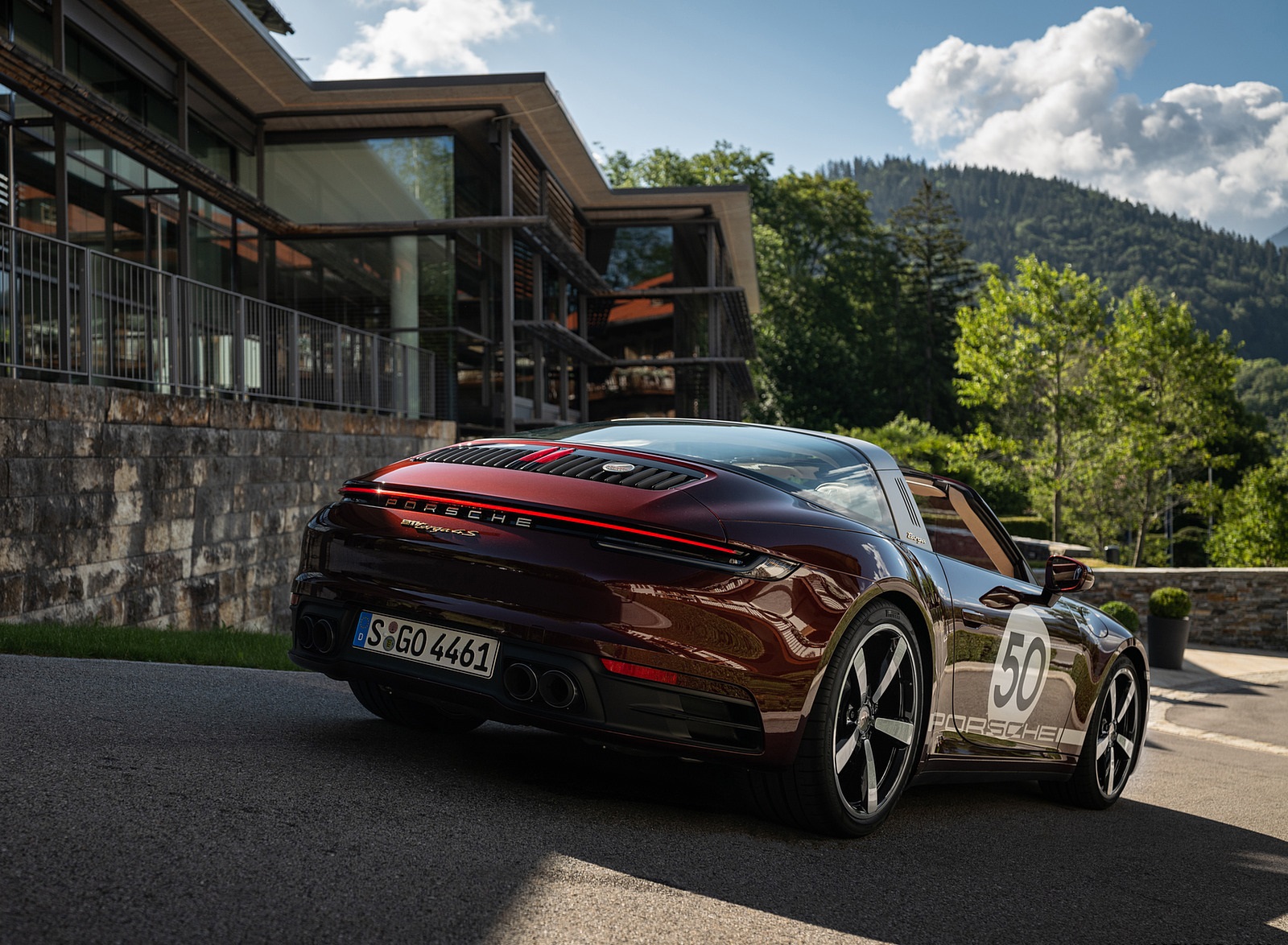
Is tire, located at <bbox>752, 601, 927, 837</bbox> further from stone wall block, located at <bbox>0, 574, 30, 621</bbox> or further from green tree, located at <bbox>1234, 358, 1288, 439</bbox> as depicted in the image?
green tree, located at <bbox>1234, 358, 1288, 439</bbox>

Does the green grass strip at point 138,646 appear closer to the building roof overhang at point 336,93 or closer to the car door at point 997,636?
the car door at point 997,636

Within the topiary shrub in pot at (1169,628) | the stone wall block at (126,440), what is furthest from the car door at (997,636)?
the topiary shrub in pot at (1169,628)

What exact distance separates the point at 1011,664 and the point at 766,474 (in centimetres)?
153

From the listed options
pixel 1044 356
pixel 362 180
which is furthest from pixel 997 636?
pixel 1044 356

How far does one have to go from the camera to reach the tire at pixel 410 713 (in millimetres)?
4379

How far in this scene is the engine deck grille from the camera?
11.4 ft

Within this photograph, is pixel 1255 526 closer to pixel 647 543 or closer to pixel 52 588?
pixel 52 588

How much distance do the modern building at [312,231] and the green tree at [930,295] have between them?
4889 cm

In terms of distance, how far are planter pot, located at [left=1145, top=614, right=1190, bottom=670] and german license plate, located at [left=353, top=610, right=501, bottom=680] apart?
16185mm

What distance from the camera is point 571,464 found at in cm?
364

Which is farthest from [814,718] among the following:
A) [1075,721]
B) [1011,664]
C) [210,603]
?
[210,603]

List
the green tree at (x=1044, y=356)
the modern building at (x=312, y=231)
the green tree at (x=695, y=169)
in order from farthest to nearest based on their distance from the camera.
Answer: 1. the green tree at (x=695, y=169)
2. the green tree at (x=1044, y=356)
3. the modern building at (x=312, y=231)

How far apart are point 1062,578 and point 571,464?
2.40m

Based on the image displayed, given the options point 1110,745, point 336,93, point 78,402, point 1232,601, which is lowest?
point 1232,601
